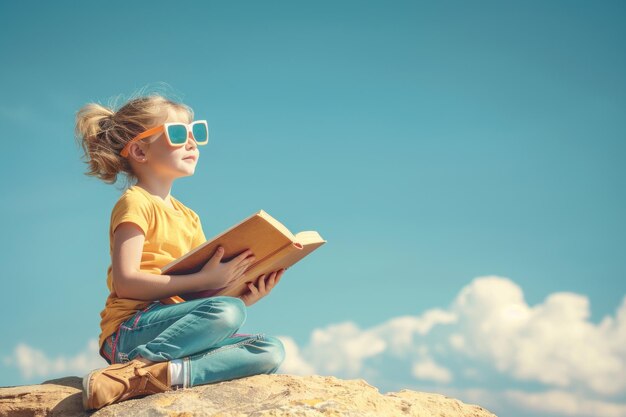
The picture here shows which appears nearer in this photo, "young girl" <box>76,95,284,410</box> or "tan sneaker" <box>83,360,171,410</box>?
"tan sneaker" <box>83,360,171,410</box>

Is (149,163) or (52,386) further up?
(149,163)

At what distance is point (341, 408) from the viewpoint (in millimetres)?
4469

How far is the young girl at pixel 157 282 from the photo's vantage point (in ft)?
16.2

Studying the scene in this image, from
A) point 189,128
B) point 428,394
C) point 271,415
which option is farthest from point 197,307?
point 428,394

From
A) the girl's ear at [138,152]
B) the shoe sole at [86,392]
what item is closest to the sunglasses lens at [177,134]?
the girl's ear at [138,152]

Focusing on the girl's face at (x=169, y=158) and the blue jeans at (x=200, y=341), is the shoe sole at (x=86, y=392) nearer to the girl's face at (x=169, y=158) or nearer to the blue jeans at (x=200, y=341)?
the blue jeans at (x=200, y=341)

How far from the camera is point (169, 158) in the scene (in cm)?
566

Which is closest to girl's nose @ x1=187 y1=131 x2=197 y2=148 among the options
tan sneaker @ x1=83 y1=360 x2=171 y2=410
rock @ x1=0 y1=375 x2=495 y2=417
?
tan sneaker @ x1=83 y1=360 x2=171 y2=410

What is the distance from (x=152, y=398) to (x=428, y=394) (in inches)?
86.3

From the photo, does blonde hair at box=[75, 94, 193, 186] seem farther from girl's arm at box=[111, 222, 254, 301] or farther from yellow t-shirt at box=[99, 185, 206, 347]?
girl's arm at box=[111, 222, 254, 301]

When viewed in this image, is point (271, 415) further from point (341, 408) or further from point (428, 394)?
point (428, 394)

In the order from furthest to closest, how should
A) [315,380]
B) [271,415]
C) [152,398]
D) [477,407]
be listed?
[477,407] < [315,380] < [152,398] < [271,415]

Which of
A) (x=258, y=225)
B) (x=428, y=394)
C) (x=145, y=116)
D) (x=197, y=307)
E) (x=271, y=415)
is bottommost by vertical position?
(x=271, y=415)

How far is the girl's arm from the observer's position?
5.07 metres
